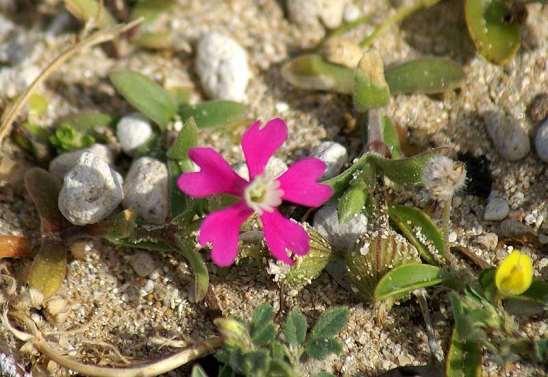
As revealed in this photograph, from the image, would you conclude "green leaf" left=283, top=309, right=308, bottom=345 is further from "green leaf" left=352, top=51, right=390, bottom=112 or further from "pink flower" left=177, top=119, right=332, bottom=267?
"green leaf" left=352, top=51, right=390, bottom=112

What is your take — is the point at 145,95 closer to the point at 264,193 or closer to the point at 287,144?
the point at 287,144

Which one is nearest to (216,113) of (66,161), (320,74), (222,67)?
(222,67)

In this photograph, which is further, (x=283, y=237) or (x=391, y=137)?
(x=391, y=137)

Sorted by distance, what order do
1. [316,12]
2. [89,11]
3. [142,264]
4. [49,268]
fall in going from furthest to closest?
1. [316,12]
2. [89,11]
3. [142,264]
4. [49,268]

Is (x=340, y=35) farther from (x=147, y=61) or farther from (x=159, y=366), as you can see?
(x=159, y=366)

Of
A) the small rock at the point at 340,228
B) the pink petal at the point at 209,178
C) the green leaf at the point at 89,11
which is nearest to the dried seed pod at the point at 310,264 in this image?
the small rock at the point at 340,228

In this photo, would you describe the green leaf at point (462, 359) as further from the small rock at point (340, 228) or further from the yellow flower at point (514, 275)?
the small rock at point (340, 228)

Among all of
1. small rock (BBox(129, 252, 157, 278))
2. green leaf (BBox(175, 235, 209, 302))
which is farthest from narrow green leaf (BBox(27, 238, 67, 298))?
green leaf (BBox(175, 235, 209, 302))
